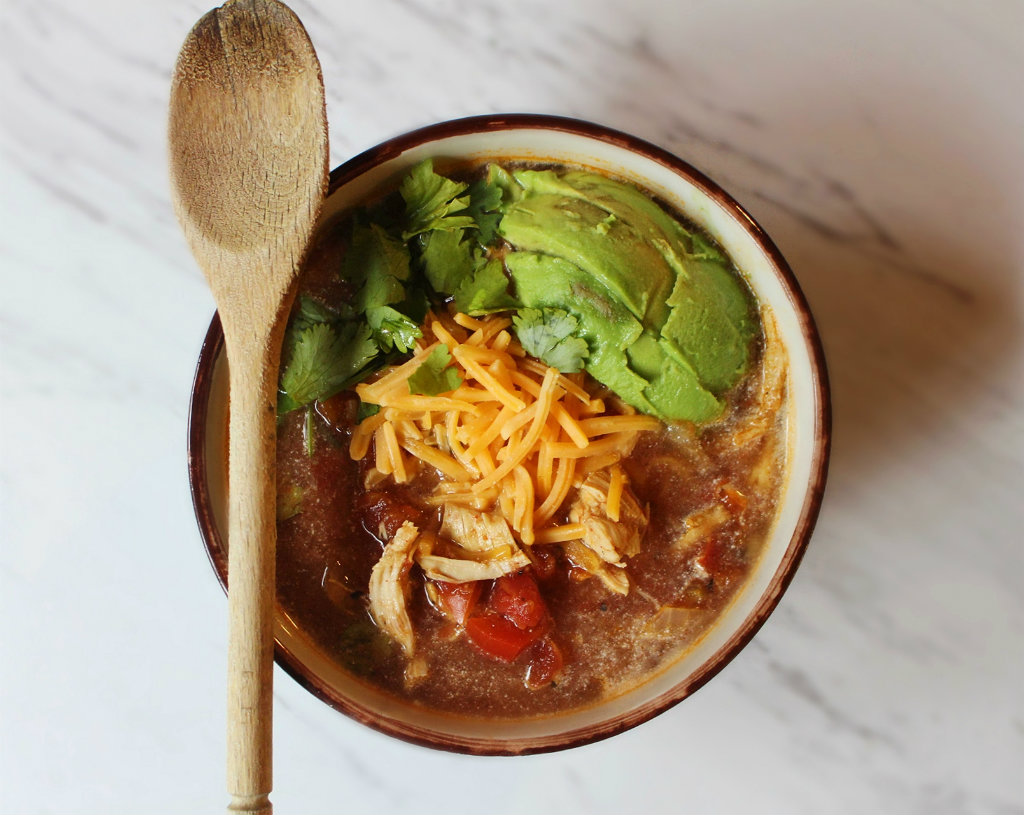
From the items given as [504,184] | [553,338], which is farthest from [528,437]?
[504,184]

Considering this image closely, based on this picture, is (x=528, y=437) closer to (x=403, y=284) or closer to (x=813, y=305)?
(x=403, y=284)

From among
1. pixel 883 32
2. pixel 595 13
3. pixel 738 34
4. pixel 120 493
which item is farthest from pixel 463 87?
pixel 120 493

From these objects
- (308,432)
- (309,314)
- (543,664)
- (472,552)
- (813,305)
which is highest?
(813,305)

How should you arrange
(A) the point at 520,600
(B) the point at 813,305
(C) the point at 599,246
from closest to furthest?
(C) the point at 599,246
(A) the point at 520,600
(B) the point at 813,305

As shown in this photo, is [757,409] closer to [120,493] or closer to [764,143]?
[764,143]

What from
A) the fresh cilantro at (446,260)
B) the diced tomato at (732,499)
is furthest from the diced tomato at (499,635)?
the fresh cilantro at (446,260)

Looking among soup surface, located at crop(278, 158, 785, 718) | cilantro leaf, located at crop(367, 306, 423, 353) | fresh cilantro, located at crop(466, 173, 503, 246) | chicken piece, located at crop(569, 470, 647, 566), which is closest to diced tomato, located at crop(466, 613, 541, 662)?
soup surface, located at crop(278, 158, 785, 718)
